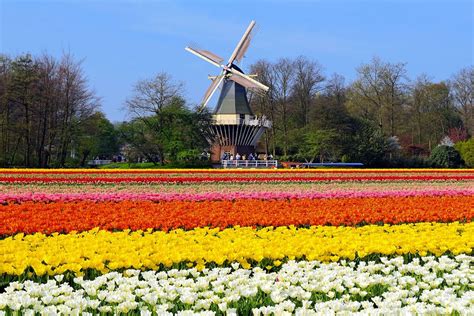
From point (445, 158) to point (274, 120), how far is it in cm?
1708

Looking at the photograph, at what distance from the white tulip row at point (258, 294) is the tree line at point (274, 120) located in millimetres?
29142

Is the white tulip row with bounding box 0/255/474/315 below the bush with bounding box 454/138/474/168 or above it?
below

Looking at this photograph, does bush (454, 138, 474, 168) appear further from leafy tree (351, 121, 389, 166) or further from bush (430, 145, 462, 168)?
leafy tree (351, 121, 389, 166)

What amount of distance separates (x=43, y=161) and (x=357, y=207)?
2750cm

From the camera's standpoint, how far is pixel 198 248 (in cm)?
552

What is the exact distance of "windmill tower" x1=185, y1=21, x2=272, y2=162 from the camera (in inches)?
1626

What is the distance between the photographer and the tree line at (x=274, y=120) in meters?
34.9

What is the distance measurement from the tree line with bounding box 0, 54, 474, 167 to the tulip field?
81.8ft

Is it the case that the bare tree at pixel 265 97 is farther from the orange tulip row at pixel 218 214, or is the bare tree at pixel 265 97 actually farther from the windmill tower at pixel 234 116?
the orange tulip row at pixel 218 214

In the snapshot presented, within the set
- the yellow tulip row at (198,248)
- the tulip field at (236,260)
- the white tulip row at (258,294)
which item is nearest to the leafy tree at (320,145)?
the tulip field at (236,260)

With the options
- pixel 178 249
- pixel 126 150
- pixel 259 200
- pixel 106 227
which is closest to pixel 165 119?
pixel 126 150

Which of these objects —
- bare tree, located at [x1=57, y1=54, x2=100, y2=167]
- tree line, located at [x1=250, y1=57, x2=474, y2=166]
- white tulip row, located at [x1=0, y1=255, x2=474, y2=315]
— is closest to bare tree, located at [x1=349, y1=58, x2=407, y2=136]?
tree line, located at [x1=250, y1=57, x2=474, y2=166]

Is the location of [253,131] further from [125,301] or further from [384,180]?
[125,301]

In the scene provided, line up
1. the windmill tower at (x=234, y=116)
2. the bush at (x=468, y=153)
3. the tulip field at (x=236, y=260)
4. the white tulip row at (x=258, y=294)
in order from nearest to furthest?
the white tulip row at (x=258, y=294) → the tulip field at (x=236, y=260) → the bush at (x=468, y=153) → the windmill tower at (x=234, y=116)
